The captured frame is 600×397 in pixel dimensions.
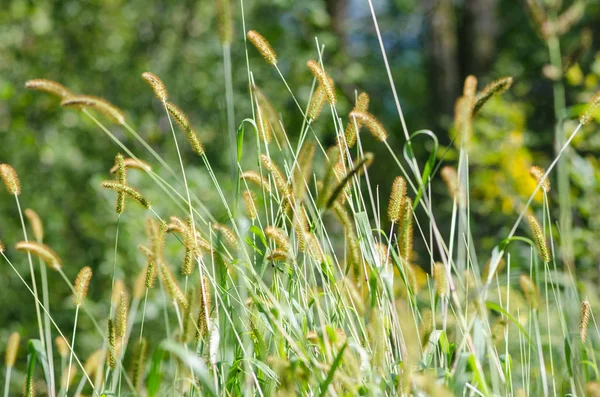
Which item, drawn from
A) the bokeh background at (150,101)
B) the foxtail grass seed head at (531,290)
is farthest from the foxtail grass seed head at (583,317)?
the bokeh background at (150,101)

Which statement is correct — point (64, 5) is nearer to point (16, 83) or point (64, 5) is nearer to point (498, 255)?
point (16, 83)

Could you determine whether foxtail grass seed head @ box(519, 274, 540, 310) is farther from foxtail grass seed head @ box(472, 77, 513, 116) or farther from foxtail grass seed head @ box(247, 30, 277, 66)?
foxtail grass seed head @ box(247, 30, 277, 66)

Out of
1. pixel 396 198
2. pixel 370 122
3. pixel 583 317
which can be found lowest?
pixel 583 317

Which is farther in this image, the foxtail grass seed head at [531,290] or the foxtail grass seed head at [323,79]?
the foxtail grass seed head at [323,79]

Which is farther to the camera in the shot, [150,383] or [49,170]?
[49,170]

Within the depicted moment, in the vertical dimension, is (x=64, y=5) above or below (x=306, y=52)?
above

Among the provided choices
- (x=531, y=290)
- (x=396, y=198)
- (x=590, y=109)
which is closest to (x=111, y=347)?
(x=396, y=198)

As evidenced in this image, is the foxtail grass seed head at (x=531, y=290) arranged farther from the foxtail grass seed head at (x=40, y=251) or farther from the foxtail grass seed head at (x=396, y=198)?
the foxtail grass seed head at (x=40, y=251)

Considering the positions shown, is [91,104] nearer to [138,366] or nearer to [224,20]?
[224,20]

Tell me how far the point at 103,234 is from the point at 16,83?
123 cm

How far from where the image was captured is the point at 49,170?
15.6ft

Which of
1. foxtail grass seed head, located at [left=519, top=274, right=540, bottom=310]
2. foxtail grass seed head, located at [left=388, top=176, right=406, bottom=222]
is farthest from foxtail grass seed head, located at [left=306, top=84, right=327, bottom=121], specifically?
foxtail grass seed head, located at [left=519, top=274, right=540, bottom=310]

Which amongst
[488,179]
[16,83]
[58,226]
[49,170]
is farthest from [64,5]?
[488,179]

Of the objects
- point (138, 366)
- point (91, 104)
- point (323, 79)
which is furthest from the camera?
point (323, 79)
